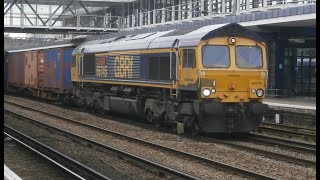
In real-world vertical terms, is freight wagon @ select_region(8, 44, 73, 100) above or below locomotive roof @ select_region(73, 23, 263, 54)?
below

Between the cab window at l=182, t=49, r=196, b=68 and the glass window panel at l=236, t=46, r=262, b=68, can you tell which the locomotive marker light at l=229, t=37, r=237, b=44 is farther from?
the cab window at l=182, t=49, r=196, b=68

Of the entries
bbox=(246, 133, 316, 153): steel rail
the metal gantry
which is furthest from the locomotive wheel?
the metal gantry

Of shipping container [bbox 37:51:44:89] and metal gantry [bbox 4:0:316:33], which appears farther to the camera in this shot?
metal gantry [bbox 4:0:316:33]

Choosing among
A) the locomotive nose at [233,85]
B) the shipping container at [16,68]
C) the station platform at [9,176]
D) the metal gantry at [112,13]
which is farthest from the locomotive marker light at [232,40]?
the shipping container at [16,68]

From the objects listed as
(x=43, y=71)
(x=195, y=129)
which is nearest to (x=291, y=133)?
(x=195, y=129)

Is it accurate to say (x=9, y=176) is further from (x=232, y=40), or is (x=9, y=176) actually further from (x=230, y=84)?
(x=232, y=40)

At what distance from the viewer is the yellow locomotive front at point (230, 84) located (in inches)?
529

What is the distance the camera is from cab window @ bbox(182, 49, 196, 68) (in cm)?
1360

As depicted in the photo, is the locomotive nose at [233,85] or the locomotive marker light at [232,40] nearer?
the locomotive nose at [233,85]

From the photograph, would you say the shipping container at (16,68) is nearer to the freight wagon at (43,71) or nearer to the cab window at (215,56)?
the freight wagon at (43,71)

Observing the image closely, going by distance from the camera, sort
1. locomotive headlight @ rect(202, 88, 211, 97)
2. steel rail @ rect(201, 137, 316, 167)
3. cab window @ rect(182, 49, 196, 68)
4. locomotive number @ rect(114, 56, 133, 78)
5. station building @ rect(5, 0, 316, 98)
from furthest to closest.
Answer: station building @ rect(5, 0, 316, 98) → locomotive number @ rect(114, 56, 133, 78) → cab window @ rect(182, 49, 196, 68) → locomotive headlight @ rect(202, 88, 211, 97) → steel rail @ rect(201, 137, 316, 167)

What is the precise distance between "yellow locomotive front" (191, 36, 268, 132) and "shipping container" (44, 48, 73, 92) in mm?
A: 11729

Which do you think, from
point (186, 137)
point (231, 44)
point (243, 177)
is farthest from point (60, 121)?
point (243, 177)

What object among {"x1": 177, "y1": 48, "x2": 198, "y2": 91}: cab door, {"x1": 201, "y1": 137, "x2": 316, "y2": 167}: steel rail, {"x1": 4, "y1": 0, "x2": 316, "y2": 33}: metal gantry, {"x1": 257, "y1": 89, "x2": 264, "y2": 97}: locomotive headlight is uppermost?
{"x1": 4, "y1": 0, "x2": 316, "y2": 33}: metal gantry
